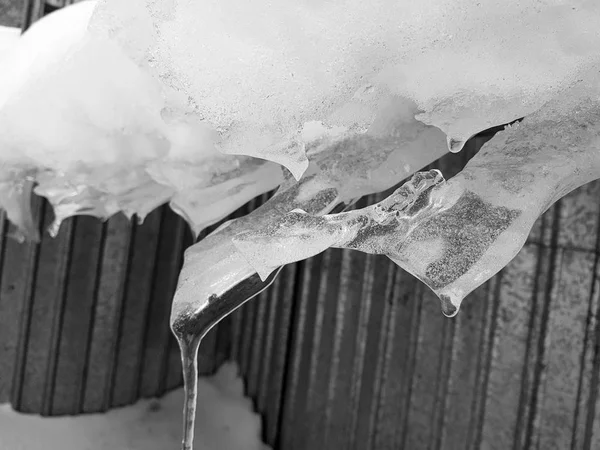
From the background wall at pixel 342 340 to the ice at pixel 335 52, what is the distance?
5.06 ft

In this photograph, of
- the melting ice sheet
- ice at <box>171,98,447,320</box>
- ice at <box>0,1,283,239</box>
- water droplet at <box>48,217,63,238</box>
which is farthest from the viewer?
water droplet at <box>48,217,63,238</box>

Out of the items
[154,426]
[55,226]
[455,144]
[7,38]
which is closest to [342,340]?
[154,426]

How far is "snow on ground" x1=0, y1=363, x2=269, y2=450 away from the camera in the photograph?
3111 millimetres

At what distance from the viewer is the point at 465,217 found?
97 cm

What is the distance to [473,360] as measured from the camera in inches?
99.1

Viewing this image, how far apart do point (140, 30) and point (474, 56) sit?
1.91 ft

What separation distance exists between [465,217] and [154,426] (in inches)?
122

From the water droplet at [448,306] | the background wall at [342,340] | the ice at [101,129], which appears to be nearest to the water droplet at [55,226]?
the ice at [101,129]

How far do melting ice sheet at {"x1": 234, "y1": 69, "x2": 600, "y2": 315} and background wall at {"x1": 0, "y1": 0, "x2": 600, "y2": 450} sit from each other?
54.8 inches

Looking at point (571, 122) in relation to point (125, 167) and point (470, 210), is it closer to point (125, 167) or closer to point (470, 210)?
point (470, 210)

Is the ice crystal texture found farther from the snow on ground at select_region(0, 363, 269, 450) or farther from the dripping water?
the snow on ground at select_region(0, 363, 269, 450)

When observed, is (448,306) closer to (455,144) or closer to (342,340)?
(455,144)

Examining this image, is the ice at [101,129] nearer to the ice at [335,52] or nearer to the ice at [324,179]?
the ice at [324,179]

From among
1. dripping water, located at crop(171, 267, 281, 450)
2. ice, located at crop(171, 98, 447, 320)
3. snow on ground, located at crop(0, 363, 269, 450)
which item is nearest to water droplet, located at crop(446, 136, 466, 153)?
ice, located at crop(171, 98, 447, 320)
